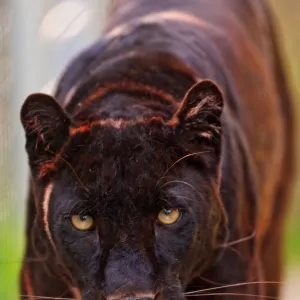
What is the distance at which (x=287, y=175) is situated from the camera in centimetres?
150

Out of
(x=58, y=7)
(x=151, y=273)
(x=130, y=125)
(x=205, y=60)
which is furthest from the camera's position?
(x=58, y=7)

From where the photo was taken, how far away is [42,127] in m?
1.12

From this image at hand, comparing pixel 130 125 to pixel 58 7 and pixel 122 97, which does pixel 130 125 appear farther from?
pixel 58 7

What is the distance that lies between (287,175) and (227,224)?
36 cm

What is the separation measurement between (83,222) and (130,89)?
0.29 metres

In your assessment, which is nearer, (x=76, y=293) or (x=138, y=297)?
(x=138, y=297)

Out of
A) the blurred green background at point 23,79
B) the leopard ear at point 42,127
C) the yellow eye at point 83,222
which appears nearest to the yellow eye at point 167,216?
the yellow eye at point 83,222

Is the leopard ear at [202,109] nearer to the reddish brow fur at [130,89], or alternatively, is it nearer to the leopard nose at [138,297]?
the reddish brow fur at [130,89]

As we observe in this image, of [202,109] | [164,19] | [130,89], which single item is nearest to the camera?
[202,109]

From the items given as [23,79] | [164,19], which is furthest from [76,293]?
[164,19]

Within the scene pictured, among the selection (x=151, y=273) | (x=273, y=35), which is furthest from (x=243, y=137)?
(x=151, y=273)

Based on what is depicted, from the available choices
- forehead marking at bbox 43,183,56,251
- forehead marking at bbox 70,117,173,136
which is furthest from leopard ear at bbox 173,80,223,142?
forehead marking at bbox 43,183,56,251

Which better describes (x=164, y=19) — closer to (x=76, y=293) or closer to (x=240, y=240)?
(x=240, y=240)

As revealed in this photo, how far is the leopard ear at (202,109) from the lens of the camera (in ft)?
3.62
